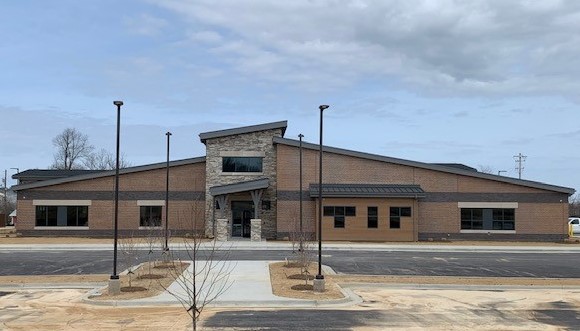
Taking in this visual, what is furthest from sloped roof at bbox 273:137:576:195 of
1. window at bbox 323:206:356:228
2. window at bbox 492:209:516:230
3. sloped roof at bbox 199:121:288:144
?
window at bbox 323:206:356:228

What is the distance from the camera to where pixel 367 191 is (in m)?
41.4

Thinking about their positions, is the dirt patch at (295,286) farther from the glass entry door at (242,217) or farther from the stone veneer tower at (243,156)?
the glass entry door at (242,217)

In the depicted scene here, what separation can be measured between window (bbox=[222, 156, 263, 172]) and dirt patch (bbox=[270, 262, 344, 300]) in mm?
20647

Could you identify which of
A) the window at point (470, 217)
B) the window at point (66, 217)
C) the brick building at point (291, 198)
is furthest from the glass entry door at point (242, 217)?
the window at point (470, 217)

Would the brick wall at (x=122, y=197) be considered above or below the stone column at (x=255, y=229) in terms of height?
above

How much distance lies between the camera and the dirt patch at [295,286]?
55.9ft

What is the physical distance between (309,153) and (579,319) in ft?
95.4

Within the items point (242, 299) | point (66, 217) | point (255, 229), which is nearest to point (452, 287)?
point (242, 299)

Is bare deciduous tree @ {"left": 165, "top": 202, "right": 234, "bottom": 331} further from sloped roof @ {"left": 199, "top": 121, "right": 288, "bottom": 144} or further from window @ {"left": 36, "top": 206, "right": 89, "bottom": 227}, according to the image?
window @ {"left": 36, "top": 206, "right": 89, "bottom": 227}

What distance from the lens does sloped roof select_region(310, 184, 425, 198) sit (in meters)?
41.2

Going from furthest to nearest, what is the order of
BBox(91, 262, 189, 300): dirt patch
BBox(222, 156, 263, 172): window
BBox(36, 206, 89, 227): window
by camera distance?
1. BBox(36, 206, 89, 227): window
2. BBox(222, 156, 263, 172): window
3. BBox(91, 262, 189, 300): dirt patch

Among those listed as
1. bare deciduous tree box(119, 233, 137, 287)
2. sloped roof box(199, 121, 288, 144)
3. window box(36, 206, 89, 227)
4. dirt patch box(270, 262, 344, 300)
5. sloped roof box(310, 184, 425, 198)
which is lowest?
dirt patch box(270, 262, 344, 300)

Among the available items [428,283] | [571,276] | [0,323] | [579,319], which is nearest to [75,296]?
[0,323]

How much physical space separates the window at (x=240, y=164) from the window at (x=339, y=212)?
6.36 metres
